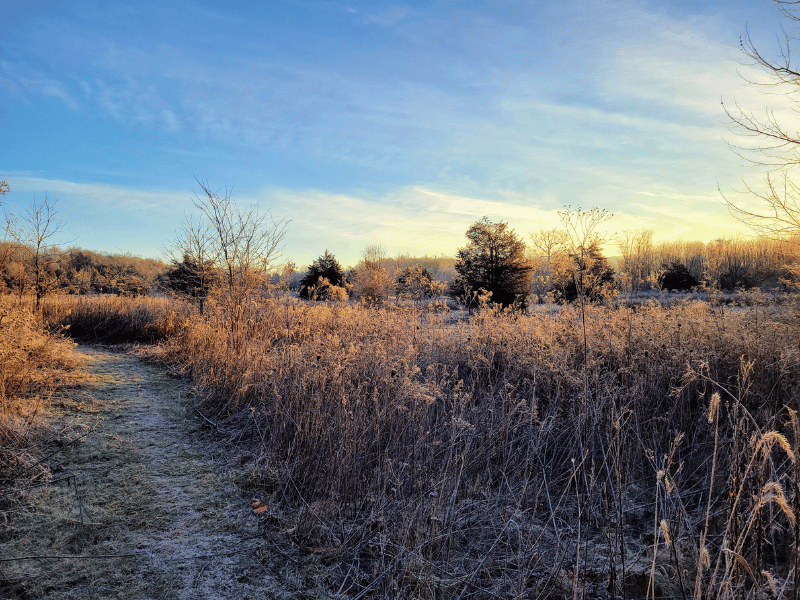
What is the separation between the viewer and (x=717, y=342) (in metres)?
6.02

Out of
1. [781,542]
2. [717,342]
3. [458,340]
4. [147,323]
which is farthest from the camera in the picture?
[147,323]

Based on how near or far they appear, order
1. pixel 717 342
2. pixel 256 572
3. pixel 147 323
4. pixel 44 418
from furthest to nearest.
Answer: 1. pixel 147 323
2. pixel 717 342
3. pixel 44 418
4. pixel 256 572

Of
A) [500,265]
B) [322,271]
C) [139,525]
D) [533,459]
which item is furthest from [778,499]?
[322,271]

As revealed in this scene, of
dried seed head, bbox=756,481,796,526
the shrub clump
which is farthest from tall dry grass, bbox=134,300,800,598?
the shrub clump

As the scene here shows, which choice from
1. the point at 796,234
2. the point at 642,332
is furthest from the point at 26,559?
the point at 796,234

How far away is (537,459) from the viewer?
425 centimetres

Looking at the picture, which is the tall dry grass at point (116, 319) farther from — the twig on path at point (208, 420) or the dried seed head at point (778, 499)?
the dried seed head at point (778, 499)

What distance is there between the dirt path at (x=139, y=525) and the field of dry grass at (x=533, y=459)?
310 millimetres

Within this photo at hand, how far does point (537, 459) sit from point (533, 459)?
0.33ft

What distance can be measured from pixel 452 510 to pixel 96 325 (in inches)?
531

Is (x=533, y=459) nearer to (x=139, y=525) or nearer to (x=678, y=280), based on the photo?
(x=139, y=525)

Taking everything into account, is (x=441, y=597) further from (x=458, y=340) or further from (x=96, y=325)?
(x=96, y=325)

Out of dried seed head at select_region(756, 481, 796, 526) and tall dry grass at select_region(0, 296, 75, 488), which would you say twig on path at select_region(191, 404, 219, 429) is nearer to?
tall dry grass at select_region(0, 296, 75, 488)

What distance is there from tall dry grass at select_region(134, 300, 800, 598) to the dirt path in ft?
1.17
